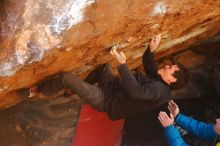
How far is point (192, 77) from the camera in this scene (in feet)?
19.9

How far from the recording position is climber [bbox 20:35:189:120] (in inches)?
159

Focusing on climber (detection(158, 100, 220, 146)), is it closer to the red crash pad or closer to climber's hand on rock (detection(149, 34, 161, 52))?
climber's hand on rock (detection(149, 34, 161, 52))

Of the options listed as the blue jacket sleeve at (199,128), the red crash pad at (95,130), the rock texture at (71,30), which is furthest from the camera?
the red crash pad at (95,130)

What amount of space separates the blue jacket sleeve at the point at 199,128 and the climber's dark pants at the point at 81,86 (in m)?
0.83

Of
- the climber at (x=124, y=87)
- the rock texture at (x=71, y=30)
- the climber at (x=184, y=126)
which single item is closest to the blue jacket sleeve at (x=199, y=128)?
the climber at (x=184, y=126)

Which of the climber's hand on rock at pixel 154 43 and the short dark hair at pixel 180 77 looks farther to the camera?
the climber's hand on rock at pixel 154 43

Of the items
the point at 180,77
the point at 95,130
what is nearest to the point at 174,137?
the point at 180,77

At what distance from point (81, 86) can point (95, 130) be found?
1.83 m

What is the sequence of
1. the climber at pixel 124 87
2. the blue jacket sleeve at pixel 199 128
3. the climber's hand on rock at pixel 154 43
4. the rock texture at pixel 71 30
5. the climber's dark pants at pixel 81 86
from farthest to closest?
the climber's hand on rock at pixel 154 43 < the blue jacket sleeve at pixel 199 128 < the climber's dark pants at pixel 81 86 < the climber at pixel 124 87 < the rock texture at pixel 71 30

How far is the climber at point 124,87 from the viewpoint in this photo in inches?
159

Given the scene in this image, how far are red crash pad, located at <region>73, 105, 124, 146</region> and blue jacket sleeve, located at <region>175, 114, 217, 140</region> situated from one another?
→ 1481 millimetres

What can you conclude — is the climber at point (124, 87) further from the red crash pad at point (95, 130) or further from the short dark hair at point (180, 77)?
the red crash pad at point (95, 130)

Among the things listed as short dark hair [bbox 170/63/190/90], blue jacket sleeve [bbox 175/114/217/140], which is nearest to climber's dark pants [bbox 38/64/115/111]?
short dark hair [bbox 170/63/190/90]

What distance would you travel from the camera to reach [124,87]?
13.5ft
